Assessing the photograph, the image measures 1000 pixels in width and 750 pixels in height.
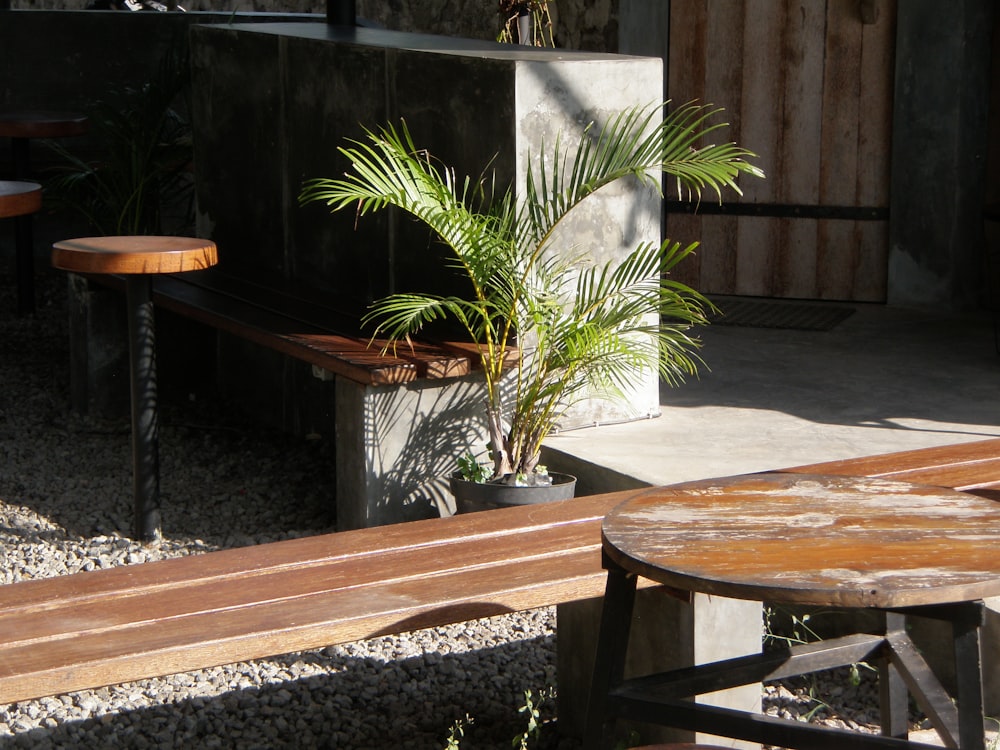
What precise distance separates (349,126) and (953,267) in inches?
116

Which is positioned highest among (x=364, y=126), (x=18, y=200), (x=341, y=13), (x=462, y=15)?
(x=462, y=15)

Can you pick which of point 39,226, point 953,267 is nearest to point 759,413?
point 953,267

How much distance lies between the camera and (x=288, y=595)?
2.76 meters

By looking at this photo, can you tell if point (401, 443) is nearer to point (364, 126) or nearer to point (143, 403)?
point (143, 403)

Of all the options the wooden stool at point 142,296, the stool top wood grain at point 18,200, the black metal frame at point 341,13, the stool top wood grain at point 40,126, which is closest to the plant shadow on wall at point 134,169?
the stool top wood grain at point 40,126

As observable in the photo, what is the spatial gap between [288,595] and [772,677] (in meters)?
0.95

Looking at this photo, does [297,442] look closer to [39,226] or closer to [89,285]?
[89,285]

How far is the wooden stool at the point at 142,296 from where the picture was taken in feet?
14.9

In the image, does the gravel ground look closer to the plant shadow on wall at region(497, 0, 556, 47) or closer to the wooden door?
the plant shadow on wall at region(497, 0, 556, 47)

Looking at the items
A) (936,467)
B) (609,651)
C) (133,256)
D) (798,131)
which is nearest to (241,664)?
(133,256)

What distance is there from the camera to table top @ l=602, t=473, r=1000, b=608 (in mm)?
2172

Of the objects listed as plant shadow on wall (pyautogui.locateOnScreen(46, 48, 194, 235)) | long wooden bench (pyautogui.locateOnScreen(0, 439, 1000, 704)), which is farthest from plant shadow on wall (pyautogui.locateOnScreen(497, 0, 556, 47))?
long wooden bench (pyautogui.locateOnScreen(0, 439, 1000, 704))

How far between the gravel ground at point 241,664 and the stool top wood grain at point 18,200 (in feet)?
3.36

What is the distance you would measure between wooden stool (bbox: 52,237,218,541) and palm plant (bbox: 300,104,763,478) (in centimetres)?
57
